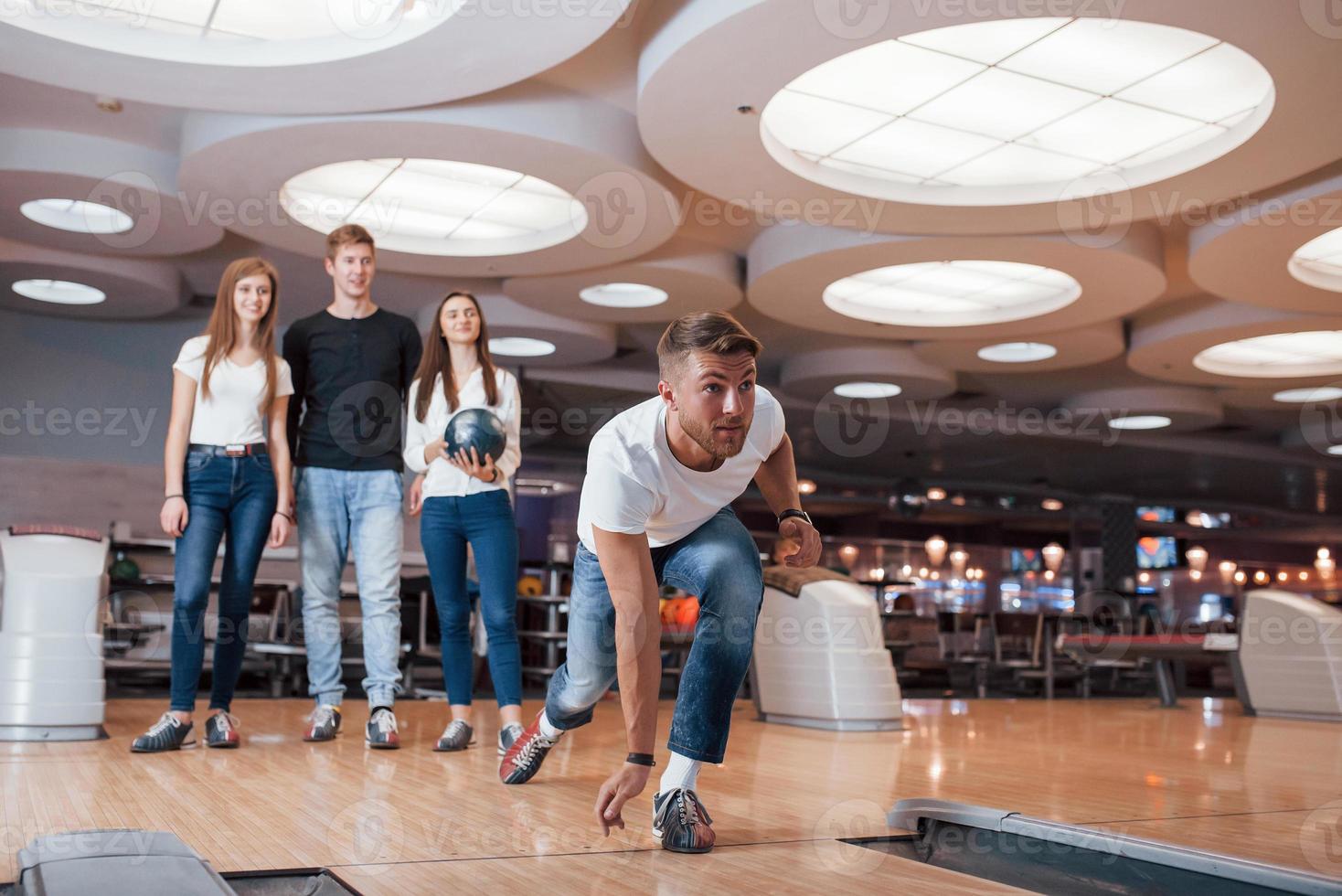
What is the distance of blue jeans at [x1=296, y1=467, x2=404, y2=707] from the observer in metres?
3.48

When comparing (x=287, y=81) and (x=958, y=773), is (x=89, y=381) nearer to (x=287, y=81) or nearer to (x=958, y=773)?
(x=287, y=81)

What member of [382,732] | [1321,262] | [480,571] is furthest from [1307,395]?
[382,732]

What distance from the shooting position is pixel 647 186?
20.4ft

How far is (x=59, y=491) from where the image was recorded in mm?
9445

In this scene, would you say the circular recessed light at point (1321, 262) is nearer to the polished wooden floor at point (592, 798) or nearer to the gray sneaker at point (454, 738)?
the polished wooden floor at point (592, 798)

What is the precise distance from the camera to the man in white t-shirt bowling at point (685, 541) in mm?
1828

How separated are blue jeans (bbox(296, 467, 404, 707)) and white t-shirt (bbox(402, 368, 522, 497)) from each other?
18 cm

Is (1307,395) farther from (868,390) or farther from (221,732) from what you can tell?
(221,732)

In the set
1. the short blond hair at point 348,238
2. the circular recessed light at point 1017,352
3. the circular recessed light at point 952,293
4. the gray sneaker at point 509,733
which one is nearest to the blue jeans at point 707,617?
the gray sneaker at point 509,733

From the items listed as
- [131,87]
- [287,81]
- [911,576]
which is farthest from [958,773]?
[911,576]

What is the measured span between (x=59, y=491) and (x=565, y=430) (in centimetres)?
602

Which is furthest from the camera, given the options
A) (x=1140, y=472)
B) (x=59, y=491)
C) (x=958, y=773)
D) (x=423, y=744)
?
(x=1140, y=472)

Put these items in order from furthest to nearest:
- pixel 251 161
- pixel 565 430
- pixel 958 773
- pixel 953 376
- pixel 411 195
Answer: pixel 565 430 → pixel 953 376 → pixel 411 195 → pixel 251 161 → pixel 958 773

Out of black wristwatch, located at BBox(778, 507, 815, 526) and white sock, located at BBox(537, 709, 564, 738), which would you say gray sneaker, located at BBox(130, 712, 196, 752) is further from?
black wristwatch, located at BBox(778, 507, 815, 526)
